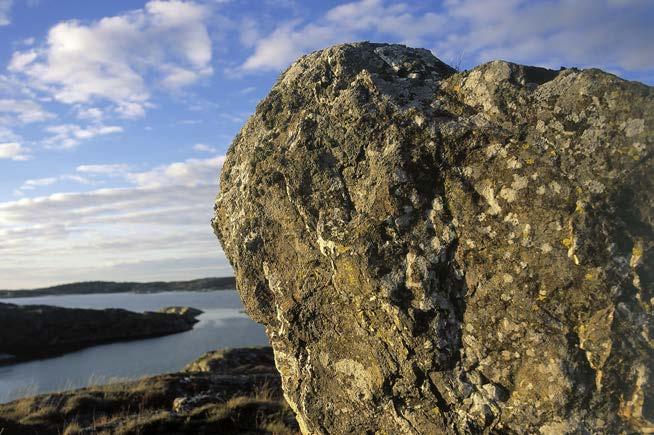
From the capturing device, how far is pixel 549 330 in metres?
4.03

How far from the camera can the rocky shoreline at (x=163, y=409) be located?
9.38m

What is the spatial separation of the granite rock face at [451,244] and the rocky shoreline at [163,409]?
15.1 ft

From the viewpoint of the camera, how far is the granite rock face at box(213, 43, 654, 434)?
3.83m

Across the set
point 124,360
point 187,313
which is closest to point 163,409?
point 124,360

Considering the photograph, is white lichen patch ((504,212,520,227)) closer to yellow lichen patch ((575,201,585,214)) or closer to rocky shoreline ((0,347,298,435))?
yellow lichen patch ((575,201,585,214))

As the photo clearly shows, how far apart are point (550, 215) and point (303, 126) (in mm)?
2621

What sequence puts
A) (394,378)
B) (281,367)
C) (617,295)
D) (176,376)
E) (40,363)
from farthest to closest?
(40,363)
(176,376)
(281,367)
(394,378)
(617,295)

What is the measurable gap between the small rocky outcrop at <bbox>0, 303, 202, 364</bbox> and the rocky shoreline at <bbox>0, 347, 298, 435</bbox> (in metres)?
46.6

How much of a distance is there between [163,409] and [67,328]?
62.4 meters

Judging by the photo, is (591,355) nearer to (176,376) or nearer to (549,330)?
(549,330)

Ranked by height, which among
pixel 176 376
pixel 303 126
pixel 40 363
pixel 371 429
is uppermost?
pixel 303 126

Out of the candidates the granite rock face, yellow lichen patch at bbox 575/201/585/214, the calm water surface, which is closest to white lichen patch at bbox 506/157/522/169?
the granite rock face

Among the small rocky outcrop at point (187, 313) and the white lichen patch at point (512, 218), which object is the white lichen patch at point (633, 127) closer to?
the white lichen patch at point (512, 218)

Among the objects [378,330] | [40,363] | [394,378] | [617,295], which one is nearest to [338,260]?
[378,330]
